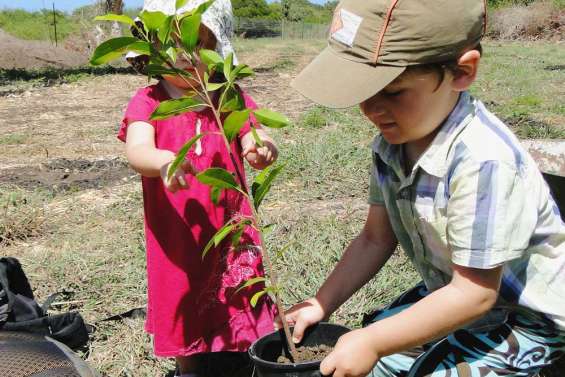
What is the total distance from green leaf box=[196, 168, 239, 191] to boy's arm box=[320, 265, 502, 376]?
1.52 ft

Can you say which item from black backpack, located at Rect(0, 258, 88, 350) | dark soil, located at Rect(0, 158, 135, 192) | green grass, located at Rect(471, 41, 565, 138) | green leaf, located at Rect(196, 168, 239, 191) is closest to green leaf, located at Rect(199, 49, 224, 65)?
green leaf, located at Rect(196, 168, 239, 191)

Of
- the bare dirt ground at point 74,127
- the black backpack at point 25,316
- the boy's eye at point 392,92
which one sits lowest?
the bare dirt ground at point 74,127

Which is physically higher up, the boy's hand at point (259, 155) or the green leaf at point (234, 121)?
the green leaf at point (234, 121)

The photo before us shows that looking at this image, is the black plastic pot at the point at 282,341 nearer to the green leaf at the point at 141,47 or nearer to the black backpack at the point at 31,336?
the black backpack at the point at 31,336

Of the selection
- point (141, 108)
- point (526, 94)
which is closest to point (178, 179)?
point (141, 108)

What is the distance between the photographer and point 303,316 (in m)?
1.78

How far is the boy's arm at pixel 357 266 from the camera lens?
6.03 ft

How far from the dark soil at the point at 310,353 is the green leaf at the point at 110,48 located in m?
0.86

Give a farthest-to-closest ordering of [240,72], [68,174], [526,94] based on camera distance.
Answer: [526,94] → [68,174] → [240,72]

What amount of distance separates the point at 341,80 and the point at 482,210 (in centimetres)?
43

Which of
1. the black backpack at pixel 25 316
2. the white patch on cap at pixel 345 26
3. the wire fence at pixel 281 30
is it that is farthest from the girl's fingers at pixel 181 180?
the wire fence at pixel 281 30

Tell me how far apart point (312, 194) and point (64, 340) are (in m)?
2.06

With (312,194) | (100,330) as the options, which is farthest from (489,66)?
(100,330)

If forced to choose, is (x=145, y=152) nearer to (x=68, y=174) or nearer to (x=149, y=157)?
(x=149, y=157)
